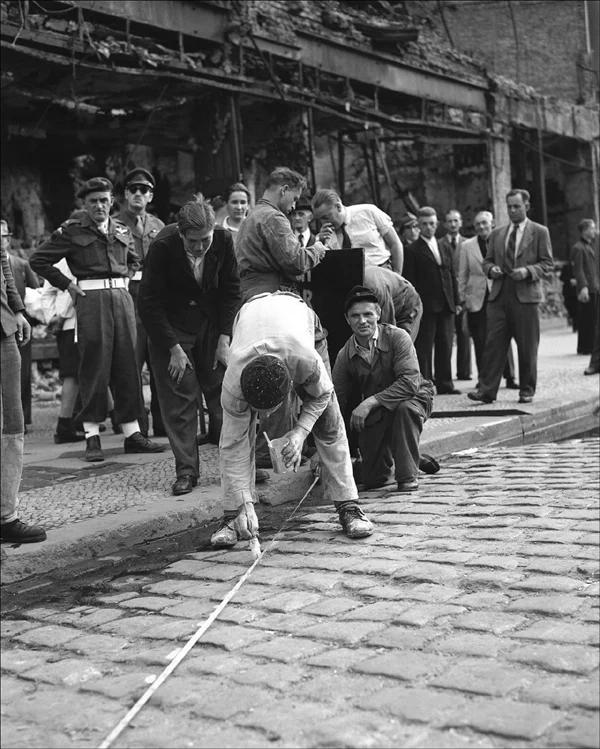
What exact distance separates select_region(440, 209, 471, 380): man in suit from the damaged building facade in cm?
390

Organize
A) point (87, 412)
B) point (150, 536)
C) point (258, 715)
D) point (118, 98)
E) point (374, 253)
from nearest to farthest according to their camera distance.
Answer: point (258, 715), point (150, 536), point (87, 412), point (374, 253), point (118, 98)

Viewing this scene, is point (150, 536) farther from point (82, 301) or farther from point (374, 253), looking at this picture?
point (374, 253)

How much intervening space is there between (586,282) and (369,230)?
7.63 meters

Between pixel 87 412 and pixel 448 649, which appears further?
pixel 87 412

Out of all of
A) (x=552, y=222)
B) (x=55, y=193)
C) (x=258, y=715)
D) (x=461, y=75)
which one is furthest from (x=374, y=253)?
(x=552, y=222)

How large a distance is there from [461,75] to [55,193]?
9.38 meters

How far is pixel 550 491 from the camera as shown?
21.4ft

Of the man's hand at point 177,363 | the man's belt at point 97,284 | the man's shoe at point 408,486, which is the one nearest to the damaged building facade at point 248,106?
the man's belt at point 97,284

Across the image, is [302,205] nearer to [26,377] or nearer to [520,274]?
[520,274]

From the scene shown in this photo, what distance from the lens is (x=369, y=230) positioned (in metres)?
8.57

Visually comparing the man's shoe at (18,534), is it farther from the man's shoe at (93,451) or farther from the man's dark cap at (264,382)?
the man's shoe at (93,451)

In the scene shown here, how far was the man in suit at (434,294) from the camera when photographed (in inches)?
456

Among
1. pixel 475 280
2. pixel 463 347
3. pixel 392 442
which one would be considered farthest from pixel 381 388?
pixel 463 347

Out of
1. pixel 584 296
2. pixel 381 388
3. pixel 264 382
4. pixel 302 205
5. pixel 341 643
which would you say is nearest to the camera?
pixel 341 643
